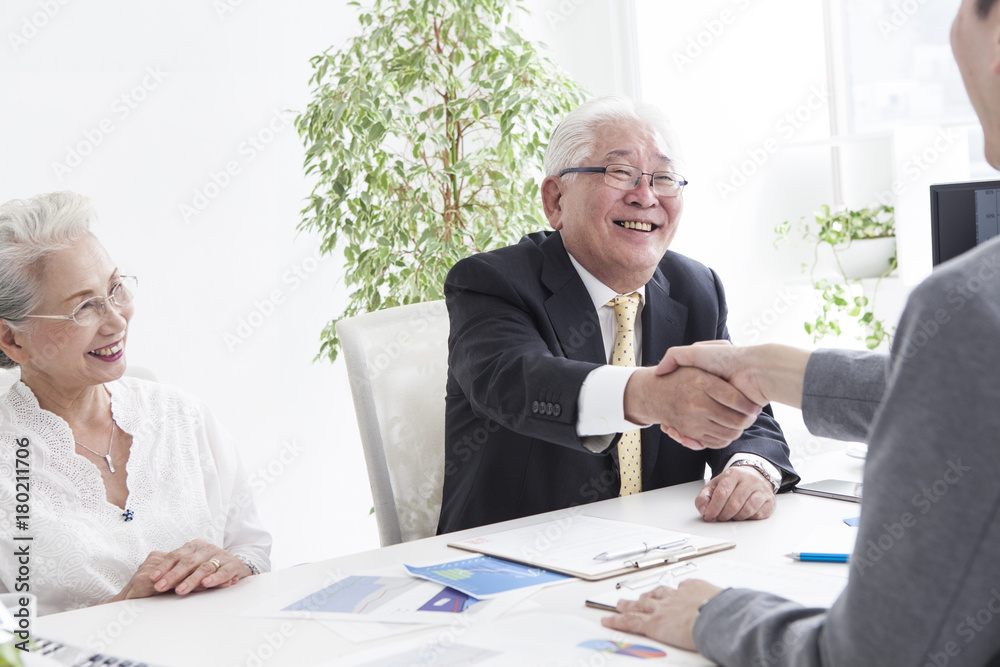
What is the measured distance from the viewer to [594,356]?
5.92 feet

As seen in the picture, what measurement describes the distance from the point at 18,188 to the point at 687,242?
2.22 m

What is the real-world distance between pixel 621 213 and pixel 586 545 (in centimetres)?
79

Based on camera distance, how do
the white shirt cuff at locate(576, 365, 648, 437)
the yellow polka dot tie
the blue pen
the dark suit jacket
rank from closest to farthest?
the blue pen < the white shirt cuff at locate(576, 365, 648, 437) < the dark suit jacket < the yellow polka dot tie

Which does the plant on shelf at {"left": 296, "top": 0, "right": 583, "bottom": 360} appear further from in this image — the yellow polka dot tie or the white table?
the white table

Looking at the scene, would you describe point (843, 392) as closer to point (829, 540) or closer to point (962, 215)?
point (829, 540)

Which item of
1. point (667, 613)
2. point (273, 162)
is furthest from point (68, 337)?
point (273, 162)

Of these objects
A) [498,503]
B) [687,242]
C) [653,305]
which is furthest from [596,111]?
[687,242]

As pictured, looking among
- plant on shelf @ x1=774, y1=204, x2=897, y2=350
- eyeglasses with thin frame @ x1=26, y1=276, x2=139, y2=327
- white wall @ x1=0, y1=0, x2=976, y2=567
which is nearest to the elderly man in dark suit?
eyeglasses with thin frame @ x1=26, y1=276, x2=139, y2=327

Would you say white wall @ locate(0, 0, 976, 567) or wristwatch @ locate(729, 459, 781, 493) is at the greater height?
white wall @ locate(0, 0, 976, 567)

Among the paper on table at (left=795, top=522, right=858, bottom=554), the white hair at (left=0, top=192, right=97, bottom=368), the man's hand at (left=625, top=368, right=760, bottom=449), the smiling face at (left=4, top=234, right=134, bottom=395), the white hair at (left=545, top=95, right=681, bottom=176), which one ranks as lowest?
the paper on table at (left=795, top=522, right=858, bottom=554)

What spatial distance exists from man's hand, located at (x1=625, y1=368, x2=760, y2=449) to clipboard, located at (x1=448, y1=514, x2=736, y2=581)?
0.17m

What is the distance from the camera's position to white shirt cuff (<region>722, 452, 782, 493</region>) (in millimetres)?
1622

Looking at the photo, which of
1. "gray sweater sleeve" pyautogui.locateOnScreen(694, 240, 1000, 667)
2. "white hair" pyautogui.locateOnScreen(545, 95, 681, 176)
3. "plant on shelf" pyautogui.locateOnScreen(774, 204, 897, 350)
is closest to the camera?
"gray sweater sleeve" pyautogui.locateOnScreen(694, 240, 1000, 667)

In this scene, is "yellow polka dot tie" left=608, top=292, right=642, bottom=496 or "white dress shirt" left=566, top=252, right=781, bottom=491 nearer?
"white dress shirt" left=566, top=252, right=781, bottom=491
